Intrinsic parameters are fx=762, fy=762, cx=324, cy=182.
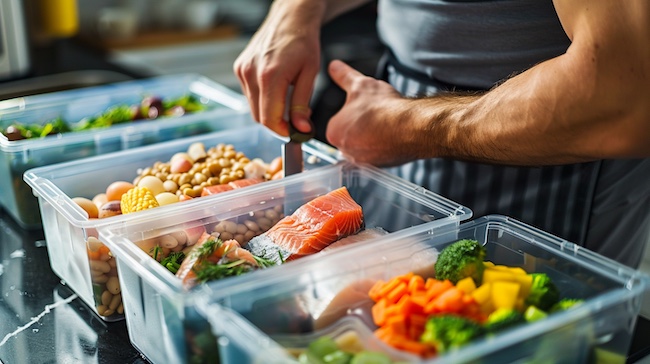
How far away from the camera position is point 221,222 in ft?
3.41

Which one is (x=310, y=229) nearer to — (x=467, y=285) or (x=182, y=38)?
(x=467, y=285)

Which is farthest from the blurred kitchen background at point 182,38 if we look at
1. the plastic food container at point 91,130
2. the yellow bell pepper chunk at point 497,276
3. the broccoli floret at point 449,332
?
the broccoli floret at point 449,332

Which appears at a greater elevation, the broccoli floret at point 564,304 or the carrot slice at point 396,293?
the carrot slice at point 396,293

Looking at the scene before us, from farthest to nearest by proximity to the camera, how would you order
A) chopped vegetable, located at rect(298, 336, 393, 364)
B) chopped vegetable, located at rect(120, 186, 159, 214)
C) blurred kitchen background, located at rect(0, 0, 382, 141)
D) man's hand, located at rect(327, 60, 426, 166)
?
blurred kitchen background, located at rect(0, 0, 382, 141), man's hand, located at rect(327, 60, 426, 166), chopped vegetable, located at rect(120, 186, 159, 214), chopped vegetable, located at rect(298, 336, 393, 364)

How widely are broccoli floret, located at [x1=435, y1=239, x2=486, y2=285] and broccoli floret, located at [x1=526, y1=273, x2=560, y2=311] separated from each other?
59 millimetres

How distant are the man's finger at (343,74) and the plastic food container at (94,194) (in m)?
0.11

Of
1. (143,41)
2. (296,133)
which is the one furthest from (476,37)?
(143,41)

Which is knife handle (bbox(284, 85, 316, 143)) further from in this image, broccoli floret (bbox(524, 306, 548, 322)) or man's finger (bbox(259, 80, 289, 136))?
broccoli floret (bbox(524, 306, 548, 322))

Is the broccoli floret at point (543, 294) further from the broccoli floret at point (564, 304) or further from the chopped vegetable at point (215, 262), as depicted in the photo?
the chopped vegetable at point (215, 262)

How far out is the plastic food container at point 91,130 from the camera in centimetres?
130

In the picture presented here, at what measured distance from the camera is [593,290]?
33.0 inches

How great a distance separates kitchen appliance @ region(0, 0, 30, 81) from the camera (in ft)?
6.63

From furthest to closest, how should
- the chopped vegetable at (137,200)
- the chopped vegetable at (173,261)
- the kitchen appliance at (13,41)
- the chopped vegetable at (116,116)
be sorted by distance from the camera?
the kitchen appliance at (13,41)
the chopped vegetable at (116,116)
the chopped vegetable at (137,200)
the chopped vegetable at (173,261)

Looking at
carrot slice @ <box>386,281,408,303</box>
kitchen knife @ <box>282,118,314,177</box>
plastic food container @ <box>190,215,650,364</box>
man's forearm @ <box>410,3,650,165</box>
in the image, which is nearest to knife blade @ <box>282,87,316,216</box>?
kitchen knife @ <box>282,118,314,177</box>
